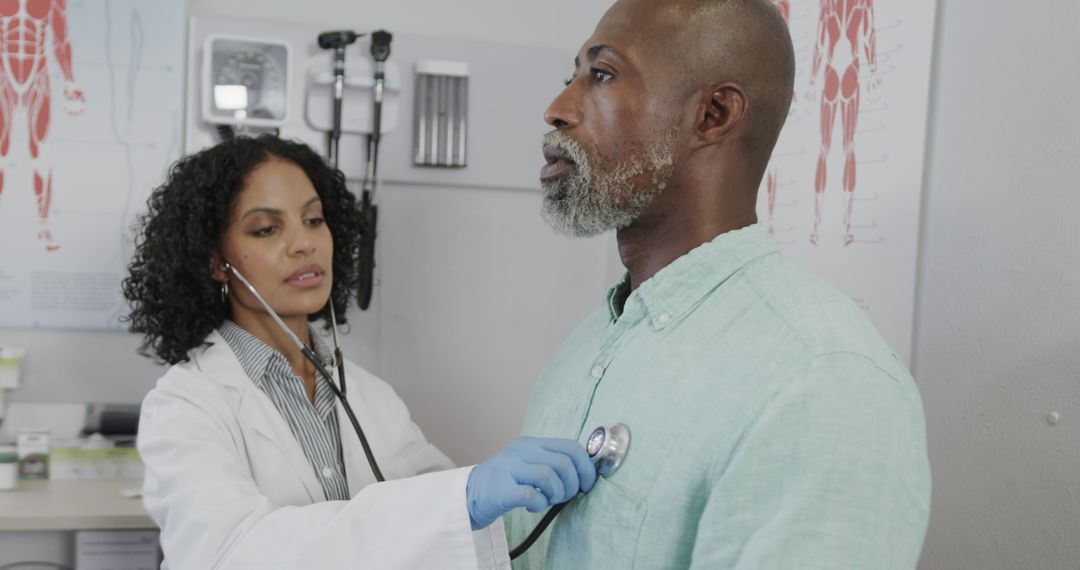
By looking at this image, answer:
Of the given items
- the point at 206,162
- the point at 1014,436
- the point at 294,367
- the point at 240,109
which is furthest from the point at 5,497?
the point at 1014,436

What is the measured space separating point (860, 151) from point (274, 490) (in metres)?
1.01

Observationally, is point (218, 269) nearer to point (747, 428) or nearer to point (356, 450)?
point (356, 450)

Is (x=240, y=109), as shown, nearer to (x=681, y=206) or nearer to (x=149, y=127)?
(x=149, y=127)

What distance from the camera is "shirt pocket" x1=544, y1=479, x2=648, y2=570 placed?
30.0 inches

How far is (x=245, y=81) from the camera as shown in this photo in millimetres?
1856

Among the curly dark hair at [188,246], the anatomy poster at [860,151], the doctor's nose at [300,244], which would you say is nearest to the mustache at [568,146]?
the anatomy poster at [860,151]

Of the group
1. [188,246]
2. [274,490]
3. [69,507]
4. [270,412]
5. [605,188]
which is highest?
[605,188]

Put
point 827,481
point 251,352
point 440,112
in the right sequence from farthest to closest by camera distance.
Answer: point 440,112 → point 251,352 → point 827,481

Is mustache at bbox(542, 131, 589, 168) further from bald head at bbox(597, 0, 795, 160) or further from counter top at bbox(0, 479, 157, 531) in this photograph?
counter top at bbox(0, 479, 157, 531)

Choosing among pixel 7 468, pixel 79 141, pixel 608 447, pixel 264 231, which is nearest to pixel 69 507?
pixel 7 468

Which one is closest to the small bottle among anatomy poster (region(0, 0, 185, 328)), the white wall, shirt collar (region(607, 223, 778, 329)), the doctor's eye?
anatomy poster (region(0, 0, 185, 328))

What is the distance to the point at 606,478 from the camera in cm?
81

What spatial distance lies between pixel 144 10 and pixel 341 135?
470 millimetres

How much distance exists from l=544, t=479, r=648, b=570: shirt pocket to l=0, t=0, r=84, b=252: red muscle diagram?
1458mm
